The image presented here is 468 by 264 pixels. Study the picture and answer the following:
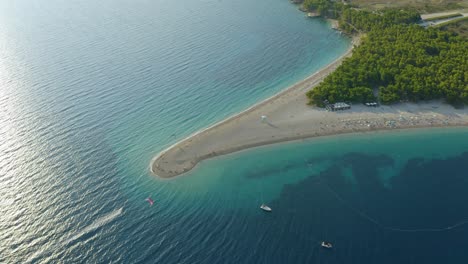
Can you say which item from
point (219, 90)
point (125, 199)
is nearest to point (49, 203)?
point (125, 199)

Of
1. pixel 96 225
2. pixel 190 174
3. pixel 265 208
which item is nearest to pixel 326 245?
pixel 265 208

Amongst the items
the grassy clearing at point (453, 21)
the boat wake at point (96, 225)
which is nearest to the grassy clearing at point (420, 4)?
the grassy clearing at point (453, 21)

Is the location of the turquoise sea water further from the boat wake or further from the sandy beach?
the sandy beach

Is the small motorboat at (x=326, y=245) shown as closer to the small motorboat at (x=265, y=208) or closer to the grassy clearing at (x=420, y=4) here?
the small motorboat at (x=265, y=208)

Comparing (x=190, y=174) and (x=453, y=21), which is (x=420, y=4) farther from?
(x=190, y=174)

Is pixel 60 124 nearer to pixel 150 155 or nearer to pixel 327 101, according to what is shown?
pixel 150 155

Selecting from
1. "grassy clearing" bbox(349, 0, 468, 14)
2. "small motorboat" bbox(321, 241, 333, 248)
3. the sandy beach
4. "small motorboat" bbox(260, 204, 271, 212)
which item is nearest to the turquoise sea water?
"small motorboat" bbox(260, 204, 271, 212)
